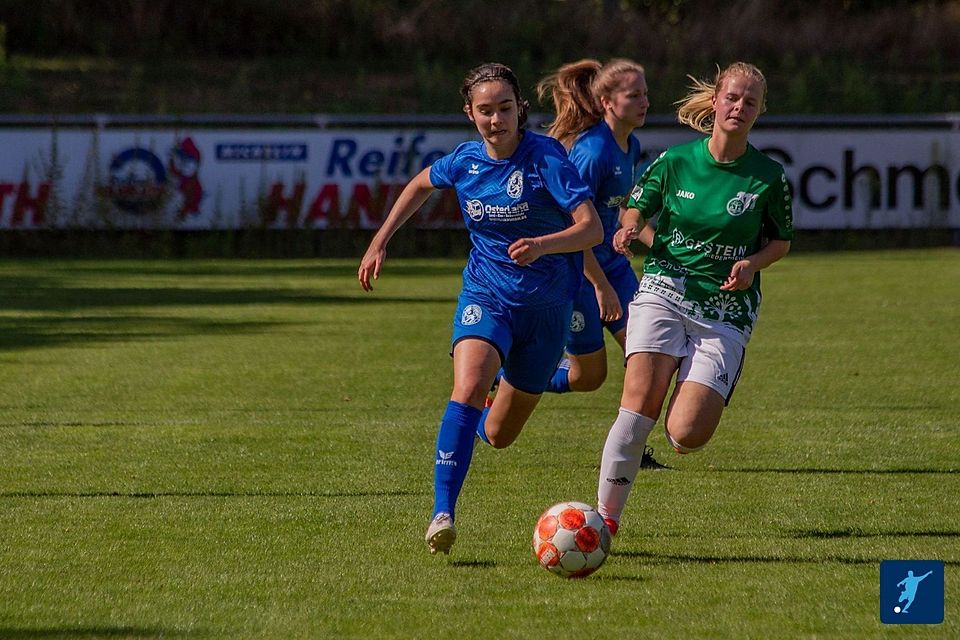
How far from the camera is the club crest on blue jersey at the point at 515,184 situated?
6555mm

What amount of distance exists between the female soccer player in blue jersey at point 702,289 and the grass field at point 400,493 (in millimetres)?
469

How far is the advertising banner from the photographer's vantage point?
24.5 m

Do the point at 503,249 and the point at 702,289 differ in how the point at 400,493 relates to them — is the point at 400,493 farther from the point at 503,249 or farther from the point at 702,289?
the point at 702,289

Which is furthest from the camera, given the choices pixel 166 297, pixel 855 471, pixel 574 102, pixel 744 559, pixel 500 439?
pixel 166 297

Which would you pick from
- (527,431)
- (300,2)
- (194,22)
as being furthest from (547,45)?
(527,431)

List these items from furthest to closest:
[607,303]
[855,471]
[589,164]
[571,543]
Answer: [589,164] < [855,471] < [607,303] < [571,543]

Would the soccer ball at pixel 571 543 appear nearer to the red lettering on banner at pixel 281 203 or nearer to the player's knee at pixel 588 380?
the player's knee at pixel 588 380

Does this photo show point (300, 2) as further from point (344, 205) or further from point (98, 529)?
point (98, 529)

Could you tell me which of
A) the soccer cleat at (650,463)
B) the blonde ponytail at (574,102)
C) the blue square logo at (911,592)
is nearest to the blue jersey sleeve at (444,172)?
the blonde ponytail at (574,102)

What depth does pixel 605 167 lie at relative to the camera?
27.2 ft

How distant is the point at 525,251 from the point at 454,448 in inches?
32.3

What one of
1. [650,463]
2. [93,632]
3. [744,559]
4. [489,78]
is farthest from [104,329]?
[93,632]

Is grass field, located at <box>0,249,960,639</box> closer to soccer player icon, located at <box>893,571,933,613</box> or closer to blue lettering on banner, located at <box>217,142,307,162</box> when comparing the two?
soccer player icon, located at <box>893,571,933,613</box>

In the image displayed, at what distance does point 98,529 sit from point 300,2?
3135 cm
